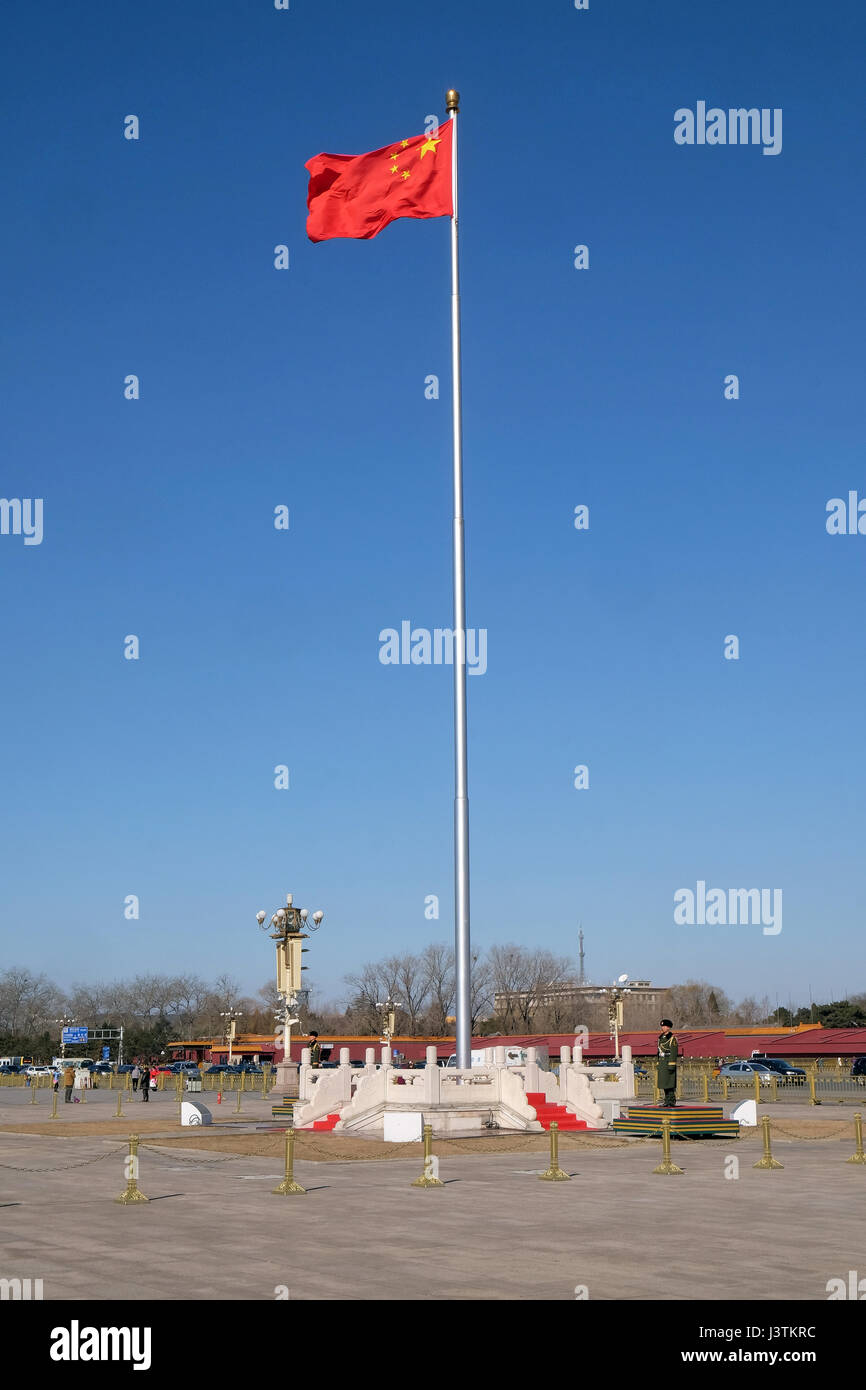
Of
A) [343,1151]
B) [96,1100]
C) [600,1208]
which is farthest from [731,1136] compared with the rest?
[96,1100]

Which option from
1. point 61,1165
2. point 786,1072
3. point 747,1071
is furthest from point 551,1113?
point 747,1071

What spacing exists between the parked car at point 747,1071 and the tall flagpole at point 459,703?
32.7 metres

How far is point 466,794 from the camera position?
29.4 meters

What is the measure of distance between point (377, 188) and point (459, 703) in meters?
11.9

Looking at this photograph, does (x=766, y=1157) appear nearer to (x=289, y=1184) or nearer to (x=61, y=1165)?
(x=289, y=1184)

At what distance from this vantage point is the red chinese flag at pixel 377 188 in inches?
1201

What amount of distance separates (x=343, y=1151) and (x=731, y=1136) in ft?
30.1

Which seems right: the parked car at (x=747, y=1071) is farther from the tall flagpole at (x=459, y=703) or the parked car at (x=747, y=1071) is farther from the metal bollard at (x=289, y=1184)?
the metal bollard at (x=289, y=1184)

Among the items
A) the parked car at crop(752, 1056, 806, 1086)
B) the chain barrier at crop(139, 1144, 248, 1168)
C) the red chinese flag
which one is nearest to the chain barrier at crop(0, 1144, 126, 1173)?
the chain barrier at crop(139, 1144, 248, 1168)

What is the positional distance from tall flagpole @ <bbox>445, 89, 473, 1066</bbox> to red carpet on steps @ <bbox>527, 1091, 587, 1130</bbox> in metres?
2.66

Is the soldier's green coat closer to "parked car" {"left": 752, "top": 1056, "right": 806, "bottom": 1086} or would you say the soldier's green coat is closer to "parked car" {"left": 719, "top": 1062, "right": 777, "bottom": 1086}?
"parked car" {"left": 719, "top": 1062, "right": 777, "bottom": 1086}

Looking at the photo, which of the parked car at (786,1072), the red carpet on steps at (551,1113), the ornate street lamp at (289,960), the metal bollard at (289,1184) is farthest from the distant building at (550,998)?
the metal bollard at (289,1184)

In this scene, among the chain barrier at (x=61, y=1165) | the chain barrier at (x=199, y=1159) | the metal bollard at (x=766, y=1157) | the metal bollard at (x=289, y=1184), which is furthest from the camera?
the chain barrier at (x=199, y=1159)
